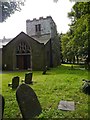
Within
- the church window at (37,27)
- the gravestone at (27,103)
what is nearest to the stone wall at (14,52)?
the church window at (37,27)

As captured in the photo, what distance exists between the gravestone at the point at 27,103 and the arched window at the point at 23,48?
30062 millimetres

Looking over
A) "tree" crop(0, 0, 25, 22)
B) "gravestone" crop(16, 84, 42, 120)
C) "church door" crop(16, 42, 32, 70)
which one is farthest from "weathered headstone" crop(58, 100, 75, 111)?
"church door" crop(16, 42, 32, 70)

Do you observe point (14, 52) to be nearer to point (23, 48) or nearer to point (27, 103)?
point (23, 48)

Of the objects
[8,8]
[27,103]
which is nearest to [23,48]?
[8,8]

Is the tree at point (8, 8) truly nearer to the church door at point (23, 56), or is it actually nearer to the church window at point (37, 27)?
the church door at point (23, 56)

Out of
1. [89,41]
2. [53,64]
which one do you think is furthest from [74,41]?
[53,64]

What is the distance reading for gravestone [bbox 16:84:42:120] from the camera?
591cm

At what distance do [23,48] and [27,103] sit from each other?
1236 inches

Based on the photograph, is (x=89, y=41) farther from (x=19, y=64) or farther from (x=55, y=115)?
(x=55, y=115)

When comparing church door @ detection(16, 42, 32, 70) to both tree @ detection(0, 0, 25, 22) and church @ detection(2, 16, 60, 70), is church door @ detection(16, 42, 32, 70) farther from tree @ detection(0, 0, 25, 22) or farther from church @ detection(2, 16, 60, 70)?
tree @ detection(0, 0, 25, 22)

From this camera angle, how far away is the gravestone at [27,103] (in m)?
5.91

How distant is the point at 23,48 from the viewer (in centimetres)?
3722

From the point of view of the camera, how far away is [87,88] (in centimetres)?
1075

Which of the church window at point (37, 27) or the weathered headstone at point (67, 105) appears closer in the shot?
the weathered headstone at point (67, 105)
